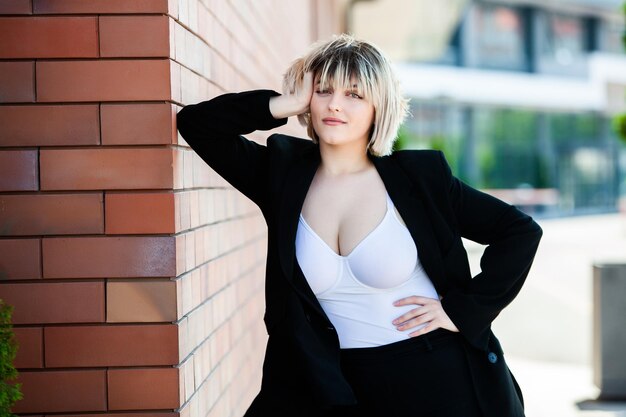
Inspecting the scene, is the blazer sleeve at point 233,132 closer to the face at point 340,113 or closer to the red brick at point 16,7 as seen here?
the face at point 340,113

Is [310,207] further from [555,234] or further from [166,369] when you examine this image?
[555,234]

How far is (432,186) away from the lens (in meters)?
2.56

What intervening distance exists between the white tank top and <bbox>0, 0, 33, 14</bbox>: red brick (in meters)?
0.96

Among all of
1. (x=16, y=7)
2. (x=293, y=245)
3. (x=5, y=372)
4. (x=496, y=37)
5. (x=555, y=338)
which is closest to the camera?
(x=5, y=372)

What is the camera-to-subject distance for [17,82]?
7.55 feet

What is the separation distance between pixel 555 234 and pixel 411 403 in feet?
83.2

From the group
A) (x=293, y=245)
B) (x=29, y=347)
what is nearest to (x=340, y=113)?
(x=293, y=245)

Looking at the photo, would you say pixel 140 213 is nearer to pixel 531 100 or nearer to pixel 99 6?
pixel 99 6

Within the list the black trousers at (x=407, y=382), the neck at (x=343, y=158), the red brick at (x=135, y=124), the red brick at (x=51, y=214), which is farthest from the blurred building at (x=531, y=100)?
the red brick at (x=51, y=214)

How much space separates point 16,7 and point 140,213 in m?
0.65

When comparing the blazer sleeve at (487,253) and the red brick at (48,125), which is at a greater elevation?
the red brick at (48,125)

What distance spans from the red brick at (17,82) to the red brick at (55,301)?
0.51 m

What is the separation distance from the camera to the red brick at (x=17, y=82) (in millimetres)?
2297

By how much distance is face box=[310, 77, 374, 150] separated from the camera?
2506 mm
